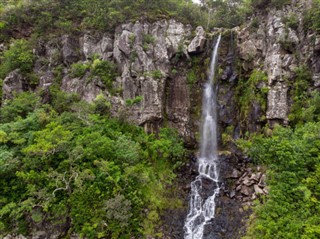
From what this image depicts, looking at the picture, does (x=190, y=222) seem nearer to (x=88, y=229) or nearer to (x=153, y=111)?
(x=88, y=229)

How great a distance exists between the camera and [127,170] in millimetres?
13211

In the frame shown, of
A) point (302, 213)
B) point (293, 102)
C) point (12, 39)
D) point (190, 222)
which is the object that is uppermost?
point (12, 39)

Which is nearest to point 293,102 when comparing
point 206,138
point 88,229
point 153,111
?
point 206,138

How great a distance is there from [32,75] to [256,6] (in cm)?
2127

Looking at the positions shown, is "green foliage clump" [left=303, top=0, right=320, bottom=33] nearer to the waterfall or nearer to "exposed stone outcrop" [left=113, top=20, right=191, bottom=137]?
the waterfall

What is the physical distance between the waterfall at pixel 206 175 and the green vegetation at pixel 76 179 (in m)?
1.49

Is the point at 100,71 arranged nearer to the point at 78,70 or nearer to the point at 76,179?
the point at 78,70

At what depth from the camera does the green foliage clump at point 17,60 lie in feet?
65.8

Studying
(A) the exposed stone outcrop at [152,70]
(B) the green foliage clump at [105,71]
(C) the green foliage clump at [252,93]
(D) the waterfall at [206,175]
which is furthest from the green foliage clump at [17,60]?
(C) the green foliage clump at [252,93]

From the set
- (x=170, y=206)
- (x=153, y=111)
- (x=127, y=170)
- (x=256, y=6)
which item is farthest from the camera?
(x=256, y=6)

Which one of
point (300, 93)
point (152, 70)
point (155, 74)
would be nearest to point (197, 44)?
point (152, 70)

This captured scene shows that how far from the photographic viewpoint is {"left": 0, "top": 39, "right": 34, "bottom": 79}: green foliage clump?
65.8ft

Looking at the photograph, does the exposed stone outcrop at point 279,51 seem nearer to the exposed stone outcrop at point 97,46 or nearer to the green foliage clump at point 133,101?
the green foliage clump at point 133,101

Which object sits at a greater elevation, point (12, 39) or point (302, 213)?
point (12, 39)
